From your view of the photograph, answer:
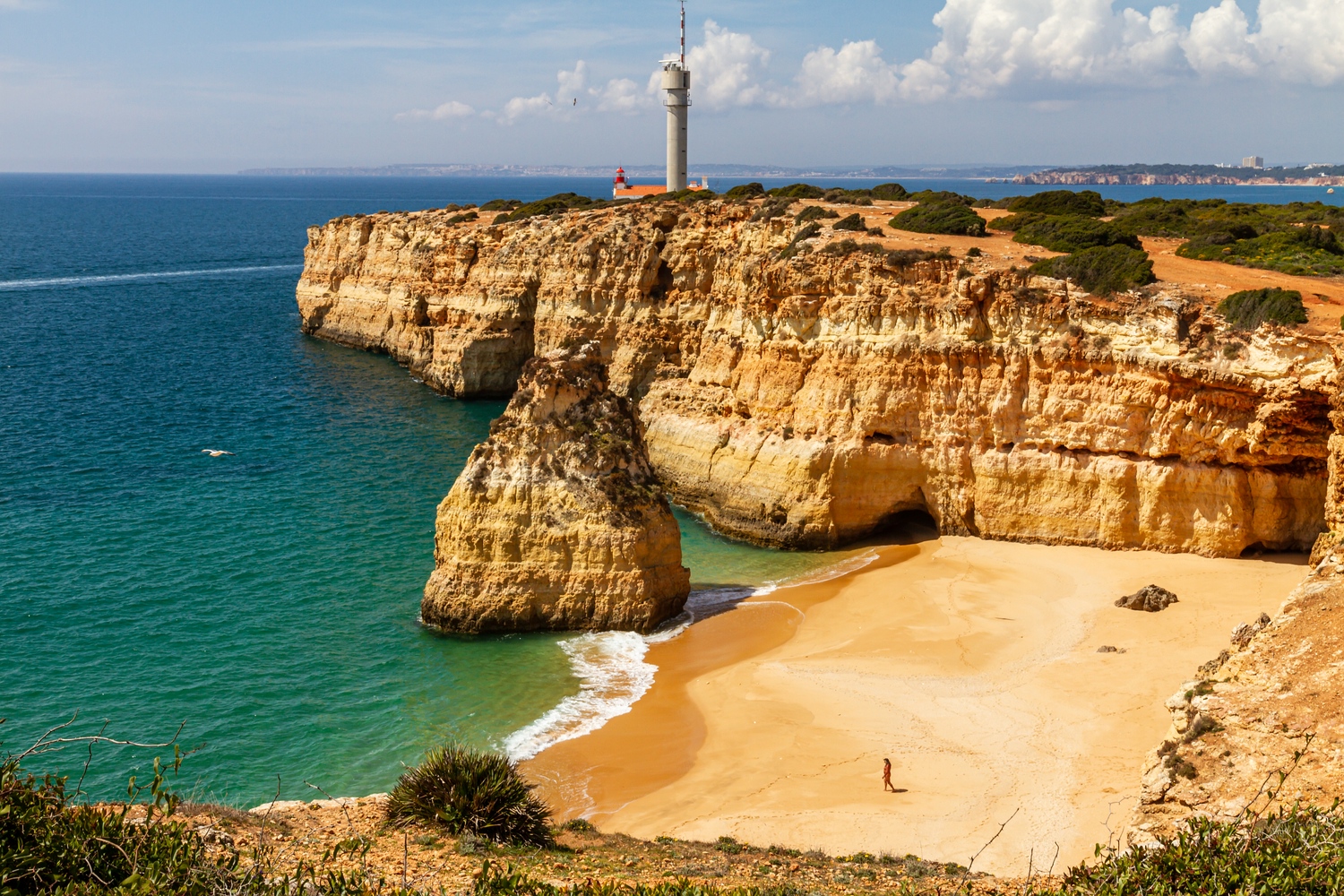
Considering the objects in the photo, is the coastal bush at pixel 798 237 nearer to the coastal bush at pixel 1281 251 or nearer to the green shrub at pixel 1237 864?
the coastal bush at pixel 1281 251

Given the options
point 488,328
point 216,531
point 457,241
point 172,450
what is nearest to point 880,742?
point 216,531

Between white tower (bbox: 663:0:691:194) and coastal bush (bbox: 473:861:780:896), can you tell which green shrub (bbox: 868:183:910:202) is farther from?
coastal bush (bbox: 473:861:780:896)

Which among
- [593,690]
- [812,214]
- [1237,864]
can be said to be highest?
[812,214]

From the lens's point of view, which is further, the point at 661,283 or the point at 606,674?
the point at 661,283

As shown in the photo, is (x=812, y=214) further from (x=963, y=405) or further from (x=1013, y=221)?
(x=963, y=405)

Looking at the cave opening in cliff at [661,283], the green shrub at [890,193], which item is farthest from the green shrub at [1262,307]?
the green shrub at [890,193]

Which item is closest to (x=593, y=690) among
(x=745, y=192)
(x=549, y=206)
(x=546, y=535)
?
(x=546, y=535)

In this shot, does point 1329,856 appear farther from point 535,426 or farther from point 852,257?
point 852,257
